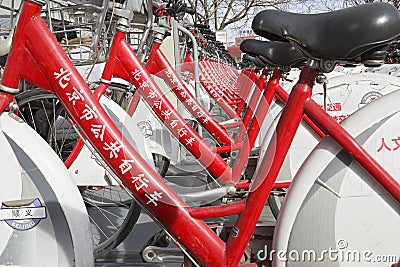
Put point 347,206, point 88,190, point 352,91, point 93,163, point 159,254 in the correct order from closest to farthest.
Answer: point 347,206 < point 159,254 < point 93,163 < point 88,190 < point 352,91

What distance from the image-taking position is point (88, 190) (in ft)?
9.32

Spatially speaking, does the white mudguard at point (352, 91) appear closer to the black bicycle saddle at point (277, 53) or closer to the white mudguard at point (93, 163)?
the black bicycle saddle at point (277, 53)

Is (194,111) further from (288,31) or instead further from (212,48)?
(212,48)

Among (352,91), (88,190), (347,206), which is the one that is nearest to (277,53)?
(352,91)

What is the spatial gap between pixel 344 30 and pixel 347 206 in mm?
510

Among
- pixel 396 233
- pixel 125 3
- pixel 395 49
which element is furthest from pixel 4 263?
pixel 395 49

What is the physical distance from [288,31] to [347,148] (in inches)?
14.5

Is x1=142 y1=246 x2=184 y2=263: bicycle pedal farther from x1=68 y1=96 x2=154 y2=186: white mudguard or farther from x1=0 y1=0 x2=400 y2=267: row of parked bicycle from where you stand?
x1=68 y1=96 x2=154 y2=186: white mudguard

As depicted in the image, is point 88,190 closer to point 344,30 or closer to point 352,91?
point 352,91

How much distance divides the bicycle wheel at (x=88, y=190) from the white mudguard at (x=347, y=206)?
96 centimetres

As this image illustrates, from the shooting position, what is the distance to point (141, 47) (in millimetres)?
2254

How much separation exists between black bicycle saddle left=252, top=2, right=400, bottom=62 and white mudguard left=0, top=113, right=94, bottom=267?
2.56 ft

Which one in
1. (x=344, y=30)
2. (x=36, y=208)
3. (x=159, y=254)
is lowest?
(x=159, y=254)

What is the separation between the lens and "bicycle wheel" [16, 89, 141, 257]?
7.39ft
